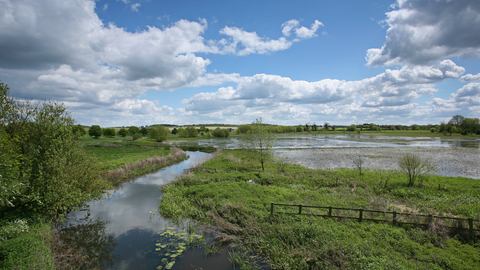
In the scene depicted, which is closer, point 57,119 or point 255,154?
point 57,119

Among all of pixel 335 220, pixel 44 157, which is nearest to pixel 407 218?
pixel 335 220

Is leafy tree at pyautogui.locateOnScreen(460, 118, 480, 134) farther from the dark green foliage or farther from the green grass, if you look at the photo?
the green grass

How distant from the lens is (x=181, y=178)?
2577cm

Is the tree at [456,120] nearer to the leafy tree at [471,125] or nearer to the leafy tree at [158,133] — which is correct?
the leafy tree at [471,125]

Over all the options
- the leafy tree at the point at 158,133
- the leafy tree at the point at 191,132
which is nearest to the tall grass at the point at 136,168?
the leafy tree at the point at 158,133

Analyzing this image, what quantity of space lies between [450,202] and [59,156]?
30610 mm

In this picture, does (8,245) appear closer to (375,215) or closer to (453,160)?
(375,215)

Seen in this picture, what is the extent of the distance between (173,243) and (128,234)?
413 centimetres

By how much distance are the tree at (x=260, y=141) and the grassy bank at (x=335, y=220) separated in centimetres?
640

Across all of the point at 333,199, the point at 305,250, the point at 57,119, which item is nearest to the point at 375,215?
the point at 333,199

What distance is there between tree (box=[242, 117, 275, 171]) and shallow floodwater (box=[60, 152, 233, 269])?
15.8 metres

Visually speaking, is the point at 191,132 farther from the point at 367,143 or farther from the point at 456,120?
the point at 456,120

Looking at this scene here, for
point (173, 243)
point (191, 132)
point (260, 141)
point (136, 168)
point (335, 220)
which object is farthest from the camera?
point (191, 132)

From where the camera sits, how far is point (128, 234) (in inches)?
576
